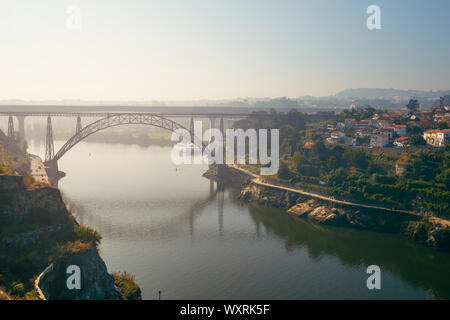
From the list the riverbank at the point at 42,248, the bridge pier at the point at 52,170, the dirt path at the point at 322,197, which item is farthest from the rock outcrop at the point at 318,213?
the bridge pier at the point at 52,170

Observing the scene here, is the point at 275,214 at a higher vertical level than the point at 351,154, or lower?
lower

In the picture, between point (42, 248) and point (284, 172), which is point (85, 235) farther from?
point (284, 172)

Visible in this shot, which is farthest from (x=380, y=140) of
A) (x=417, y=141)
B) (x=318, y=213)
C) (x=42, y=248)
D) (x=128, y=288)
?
(x=42, y=248)

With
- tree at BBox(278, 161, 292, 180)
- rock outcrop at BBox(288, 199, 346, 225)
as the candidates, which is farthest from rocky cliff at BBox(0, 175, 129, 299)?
tree at BBox(278, 161, 292, 180)

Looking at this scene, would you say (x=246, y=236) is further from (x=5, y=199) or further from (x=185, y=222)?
(x=5, y=199)

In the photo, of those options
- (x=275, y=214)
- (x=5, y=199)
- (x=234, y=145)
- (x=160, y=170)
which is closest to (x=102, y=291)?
(x=5, y=199)

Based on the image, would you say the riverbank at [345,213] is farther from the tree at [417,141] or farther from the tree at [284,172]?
the tree at [417,141]
